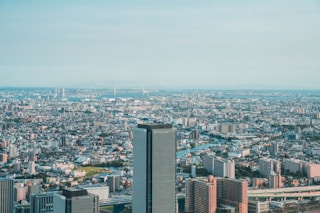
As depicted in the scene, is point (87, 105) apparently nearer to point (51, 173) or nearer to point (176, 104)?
point (176, 104)

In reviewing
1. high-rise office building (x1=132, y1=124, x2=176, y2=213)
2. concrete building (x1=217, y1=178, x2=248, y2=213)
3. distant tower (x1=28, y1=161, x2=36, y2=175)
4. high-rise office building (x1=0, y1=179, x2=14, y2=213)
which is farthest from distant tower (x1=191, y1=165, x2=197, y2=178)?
high-rise office building (x1=132, y1=124, x2=176, y2=213)

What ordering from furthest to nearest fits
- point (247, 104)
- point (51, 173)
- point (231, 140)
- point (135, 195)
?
point (247, 104)
point (231, 140)
point (51, 173)
point (135, 195)

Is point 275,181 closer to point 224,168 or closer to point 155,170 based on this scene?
point 224,168

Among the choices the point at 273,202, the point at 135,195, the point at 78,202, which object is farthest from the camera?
the point at 273,202

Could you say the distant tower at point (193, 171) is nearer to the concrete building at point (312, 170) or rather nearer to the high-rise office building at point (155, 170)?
the concrete building at point (312, 170)

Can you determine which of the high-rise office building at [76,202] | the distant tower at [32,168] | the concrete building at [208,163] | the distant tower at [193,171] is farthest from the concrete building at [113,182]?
the high-rise office building at [76,202]

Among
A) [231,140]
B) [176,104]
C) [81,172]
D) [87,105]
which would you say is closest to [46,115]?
[87,105]

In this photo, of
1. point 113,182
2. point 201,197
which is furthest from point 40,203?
point 113,182
